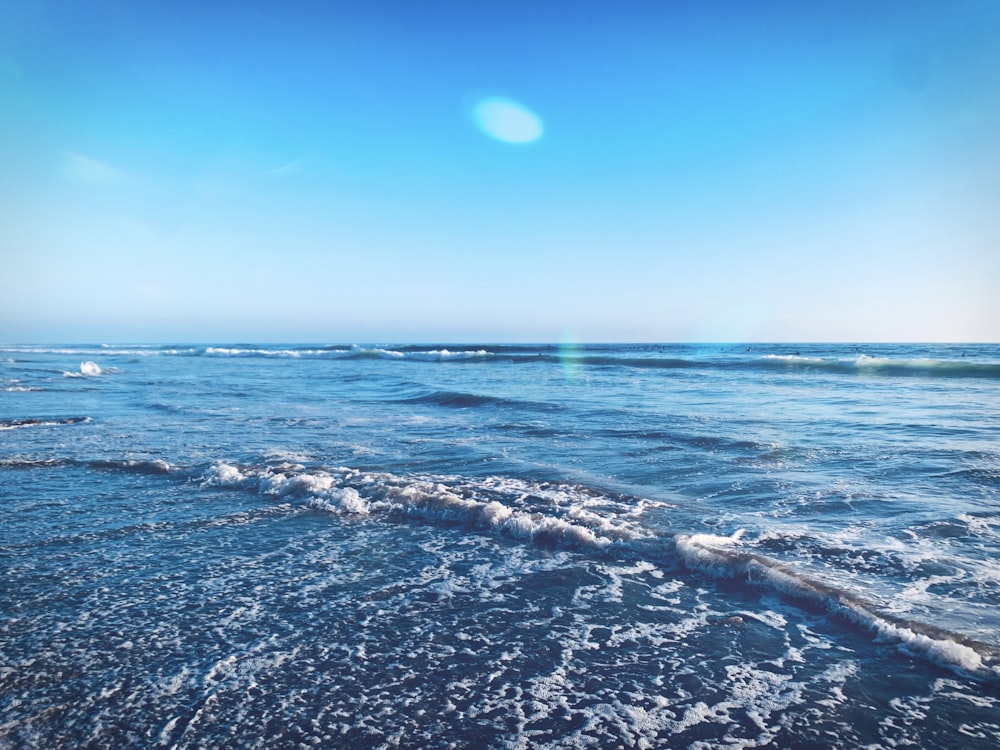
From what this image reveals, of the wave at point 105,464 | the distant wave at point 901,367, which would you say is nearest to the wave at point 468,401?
the wave at point 105,464

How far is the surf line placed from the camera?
137 inches

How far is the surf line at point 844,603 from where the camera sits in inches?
137

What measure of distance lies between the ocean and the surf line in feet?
0.05

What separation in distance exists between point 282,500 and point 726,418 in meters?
10.7

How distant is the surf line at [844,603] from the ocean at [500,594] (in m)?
0.02

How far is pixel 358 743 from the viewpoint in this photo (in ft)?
9.13

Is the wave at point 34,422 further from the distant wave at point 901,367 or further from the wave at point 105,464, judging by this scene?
the distant wave at point 901,367

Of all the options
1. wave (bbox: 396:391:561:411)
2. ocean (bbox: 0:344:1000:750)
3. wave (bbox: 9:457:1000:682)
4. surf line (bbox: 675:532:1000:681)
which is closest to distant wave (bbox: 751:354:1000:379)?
wave (bbox: 396:391:561:411)

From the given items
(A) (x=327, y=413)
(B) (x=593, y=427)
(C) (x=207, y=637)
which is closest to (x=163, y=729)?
(C) (x=207, y=637)

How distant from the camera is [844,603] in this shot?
4176mm

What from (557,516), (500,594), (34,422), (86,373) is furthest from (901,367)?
(86,373)

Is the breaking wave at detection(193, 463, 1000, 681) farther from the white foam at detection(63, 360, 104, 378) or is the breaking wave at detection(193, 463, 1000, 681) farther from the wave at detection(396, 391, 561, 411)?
the white foam at detection(63, 360, 104, 378)

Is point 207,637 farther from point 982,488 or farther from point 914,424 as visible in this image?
point 914,424

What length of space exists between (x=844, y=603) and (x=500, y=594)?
2.60m
